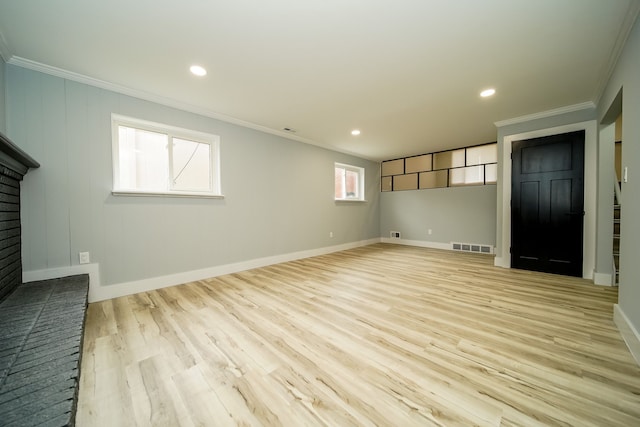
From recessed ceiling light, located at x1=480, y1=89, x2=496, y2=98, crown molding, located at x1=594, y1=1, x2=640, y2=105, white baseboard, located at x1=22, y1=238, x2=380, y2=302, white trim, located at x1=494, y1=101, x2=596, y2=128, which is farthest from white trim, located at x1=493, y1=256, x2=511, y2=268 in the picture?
white baseboard, located at x1=22, y1=238, x2=380, y2=302

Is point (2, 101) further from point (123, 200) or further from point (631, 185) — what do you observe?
point (631, 185)

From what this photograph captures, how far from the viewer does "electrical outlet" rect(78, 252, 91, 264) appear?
8.31 feet

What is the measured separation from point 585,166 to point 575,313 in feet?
7.77

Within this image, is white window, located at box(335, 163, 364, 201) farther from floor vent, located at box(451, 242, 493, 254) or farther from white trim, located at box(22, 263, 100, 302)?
white trim, located at box(22, 263, 100, 302)

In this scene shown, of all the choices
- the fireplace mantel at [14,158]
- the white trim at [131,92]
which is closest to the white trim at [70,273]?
the fireplace mantel at [14,158]

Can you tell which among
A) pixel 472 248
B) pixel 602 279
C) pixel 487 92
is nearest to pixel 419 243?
pixel 472 248

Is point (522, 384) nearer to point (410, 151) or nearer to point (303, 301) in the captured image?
point (303, 301)

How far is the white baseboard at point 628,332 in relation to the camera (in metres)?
1.60

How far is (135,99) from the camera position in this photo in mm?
2895

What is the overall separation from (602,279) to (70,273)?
21.0 ft

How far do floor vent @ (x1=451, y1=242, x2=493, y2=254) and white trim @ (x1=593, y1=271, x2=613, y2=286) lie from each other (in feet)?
6.72

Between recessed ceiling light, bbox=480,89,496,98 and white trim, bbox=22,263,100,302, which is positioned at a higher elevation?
recessed ceiling light, bbox=480,89,496,98

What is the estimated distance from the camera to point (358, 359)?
1593 mm

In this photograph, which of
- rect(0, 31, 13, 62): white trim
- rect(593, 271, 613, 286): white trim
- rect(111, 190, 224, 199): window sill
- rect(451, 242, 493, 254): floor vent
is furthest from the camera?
rect(451, 242, 493, 254): floor vent
